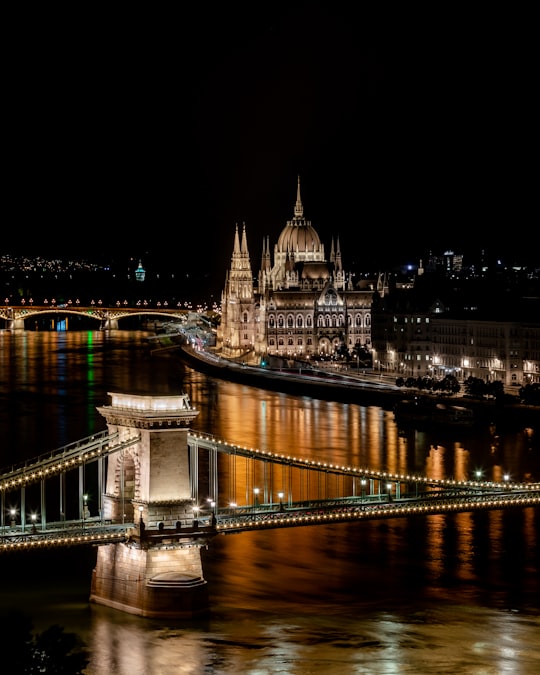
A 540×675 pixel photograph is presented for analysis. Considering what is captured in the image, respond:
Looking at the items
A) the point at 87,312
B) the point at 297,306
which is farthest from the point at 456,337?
the point at 87,312

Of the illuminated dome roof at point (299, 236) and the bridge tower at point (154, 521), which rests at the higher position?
the illuminated dome roof at point (299, 236)

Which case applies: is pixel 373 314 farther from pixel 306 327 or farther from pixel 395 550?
pixel 395 550

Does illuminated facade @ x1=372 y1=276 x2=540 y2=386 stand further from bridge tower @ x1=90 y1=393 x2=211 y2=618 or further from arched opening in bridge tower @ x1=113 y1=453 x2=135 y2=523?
bridge tower @ x1=90 y1=393 x2=211 y2=618

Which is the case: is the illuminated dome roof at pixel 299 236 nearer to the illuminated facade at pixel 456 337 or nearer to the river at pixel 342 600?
the illuminated facade at pixel 456 337

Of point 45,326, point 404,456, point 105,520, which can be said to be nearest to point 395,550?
point 105,520

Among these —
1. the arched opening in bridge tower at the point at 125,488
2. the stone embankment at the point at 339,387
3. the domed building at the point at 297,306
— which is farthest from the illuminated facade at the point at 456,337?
the arched opening in bridge tower at the point at 125,488

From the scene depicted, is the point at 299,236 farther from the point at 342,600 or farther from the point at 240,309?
the point at 342,600
